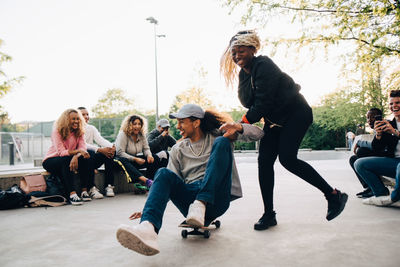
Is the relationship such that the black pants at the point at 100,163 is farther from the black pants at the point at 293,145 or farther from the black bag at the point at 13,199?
the black pants at the point at 293,145

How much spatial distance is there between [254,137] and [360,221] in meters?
1.47

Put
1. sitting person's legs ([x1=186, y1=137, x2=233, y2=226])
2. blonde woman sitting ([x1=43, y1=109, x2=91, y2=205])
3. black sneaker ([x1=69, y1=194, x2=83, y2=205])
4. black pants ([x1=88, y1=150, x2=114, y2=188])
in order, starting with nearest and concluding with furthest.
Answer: sitting person's legs ([x1=186, y1=137, x2=233, y2=226])
black sneaker ([x1=69, y1=194, x2=83, y2=205])
blonde woman sitting ([x1=43, y1=109, x2=91, y2=205])
black pants ([x1=88, y1=150, x2=114, y2=188])

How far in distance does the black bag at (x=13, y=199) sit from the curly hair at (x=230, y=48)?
139 inches

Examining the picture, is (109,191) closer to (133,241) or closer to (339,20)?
(133,241)

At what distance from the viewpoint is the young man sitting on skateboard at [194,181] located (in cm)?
198

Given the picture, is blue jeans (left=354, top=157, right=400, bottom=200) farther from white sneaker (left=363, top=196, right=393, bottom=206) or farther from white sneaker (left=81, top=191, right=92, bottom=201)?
white sneaker (left=81, top=191, right=92, bottom=201)

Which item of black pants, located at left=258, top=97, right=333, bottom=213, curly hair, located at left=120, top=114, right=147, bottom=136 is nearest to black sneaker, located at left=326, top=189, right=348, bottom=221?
black pants, located at left=258, top=97, right=333, bottom=213

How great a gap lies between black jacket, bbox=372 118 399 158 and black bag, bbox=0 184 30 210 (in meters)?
4.99

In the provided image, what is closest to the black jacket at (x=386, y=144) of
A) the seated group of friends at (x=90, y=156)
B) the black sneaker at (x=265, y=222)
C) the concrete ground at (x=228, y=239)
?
the concrete ground at (x=228, y=239)

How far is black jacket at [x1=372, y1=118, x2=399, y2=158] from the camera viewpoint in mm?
3835

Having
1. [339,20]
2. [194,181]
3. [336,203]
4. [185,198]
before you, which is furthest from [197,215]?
[339,20]

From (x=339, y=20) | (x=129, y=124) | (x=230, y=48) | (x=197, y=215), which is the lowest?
(x=197, y=215)

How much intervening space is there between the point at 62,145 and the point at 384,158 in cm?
476

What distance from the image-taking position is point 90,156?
5.42 meters
